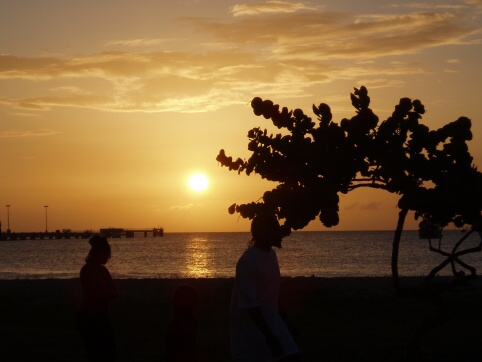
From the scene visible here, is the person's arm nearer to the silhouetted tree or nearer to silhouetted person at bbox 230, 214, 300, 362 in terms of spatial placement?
silhouetted person at bbox 230, 214, 300, 362

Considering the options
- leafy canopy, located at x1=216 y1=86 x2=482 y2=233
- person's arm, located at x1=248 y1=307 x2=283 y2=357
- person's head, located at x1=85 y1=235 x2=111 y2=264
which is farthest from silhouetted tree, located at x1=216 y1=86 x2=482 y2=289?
person's arm, located at x1=248 y1=307 x2=283 y2=357

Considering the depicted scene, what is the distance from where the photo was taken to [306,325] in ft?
56.7

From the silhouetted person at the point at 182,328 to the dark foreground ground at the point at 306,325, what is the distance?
5.22 m

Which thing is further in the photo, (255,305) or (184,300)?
(184,300)

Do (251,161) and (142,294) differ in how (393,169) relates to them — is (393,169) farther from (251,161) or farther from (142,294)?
(142,294)

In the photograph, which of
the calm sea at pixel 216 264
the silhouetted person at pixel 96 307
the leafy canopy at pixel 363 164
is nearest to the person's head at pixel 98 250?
the silhouetted person at pixel 96 307

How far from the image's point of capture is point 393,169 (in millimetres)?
11484

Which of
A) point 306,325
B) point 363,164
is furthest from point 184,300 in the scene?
point 306,325

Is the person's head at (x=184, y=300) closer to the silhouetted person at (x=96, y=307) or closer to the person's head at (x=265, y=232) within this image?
the person's head at (x=265, y=232)

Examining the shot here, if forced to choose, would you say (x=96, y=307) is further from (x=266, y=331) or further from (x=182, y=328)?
(x=266, y=331)

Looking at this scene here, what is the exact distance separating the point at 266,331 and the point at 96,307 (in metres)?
3.36

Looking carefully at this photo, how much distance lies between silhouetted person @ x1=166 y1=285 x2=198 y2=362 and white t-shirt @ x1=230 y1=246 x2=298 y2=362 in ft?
1.39

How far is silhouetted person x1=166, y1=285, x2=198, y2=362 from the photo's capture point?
7570mm

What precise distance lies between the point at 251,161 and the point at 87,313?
11.6 feet
